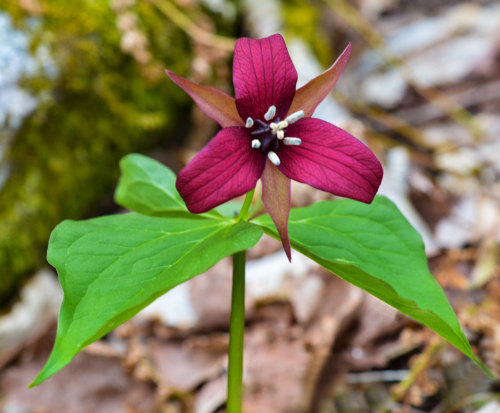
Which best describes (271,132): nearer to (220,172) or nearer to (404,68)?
(220,172)

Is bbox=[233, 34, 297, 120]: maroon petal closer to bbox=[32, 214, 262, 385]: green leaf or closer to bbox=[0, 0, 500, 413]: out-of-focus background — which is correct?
bbox=[32, 214, 262, 385]: green leaf

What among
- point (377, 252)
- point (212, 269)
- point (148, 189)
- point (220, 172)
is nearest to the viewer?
point (220, 172)

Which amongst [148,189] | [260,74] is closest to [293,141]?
[260,74]

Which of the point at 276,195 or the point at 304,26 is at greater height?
the point at 304,26

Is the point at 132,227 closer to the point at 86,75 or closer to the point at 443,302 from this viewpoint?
the point at 443,302

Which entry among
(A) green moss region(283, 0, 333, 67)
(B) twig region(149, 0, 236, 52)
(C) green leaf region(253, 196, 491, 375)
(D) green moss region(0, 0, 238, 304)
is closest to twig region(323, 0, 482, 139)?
(A) green moss region(283, 0, 333, 67)

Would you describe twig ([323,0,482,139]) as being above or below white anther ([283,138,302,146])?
above

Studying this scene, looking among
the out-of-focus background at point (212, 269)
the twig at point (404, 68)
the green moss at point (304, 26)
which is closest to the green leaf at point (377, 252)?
the out-of-focus background at point (212, 269)
